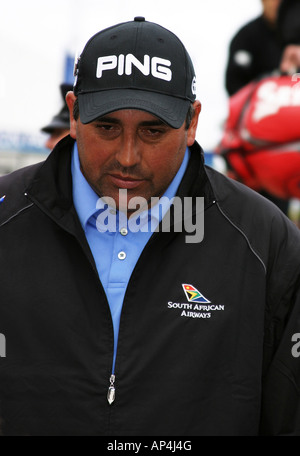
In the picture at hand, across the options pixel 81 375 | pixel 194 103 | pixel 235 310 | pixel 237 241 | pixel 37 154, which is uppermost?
pixel 37 154

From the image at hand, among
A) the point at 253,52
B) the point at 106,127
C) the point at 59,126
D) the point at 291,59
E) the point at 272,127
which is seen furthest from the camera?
the point at 253,52

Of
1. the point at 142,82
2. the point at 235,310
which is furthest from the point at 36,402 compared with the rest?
the point at 142,82

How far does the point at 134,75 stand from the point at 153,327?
72 centimetres

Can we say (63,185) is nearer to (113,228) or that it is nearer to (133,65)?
(113,228)

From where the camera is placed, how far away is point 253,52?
4215 mm

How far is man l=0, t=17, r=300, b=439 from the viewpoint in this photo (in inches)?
77.2

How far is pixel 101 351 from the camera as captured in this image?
1954 mm

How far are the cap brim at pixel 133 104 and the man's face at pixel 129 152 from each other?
0.10ft

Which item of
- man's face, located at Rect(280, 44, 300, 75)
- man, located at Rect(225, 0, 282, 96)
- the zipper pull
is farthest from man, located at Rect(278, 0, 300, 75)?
the zipper pull

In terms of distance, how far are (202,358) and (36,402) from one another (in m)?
0.48

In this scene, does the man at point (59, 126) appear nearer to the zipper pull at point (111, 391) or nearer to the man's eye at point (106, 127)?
the man's eye at point (106, 127)

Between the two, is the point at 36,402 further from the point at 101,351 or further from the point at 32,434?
the point at 101,351

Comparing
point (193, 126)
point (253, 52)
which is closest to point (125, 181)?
point (193, 126)

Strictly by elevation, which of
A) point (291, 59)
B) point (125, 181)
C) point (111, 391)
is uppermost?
point (291, 59)
